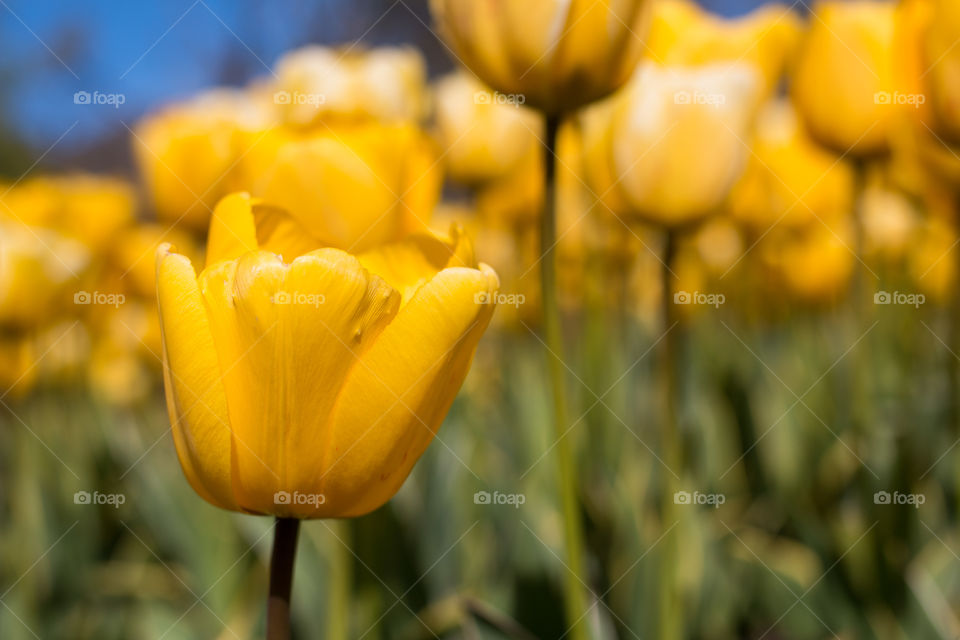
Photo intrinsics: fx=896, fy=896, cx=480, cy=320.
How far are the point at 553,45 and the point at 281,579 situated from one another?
0.34 m

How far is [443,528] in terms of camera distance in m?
0.97

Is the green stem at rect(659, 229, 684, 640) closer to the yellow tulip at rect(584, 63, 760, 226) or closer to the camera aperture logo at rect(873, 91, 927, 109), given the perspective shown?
the yellow tulip at rect(584, 63, 760, 226)

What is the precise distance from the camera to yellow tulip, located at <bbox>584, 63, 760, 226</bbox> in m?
0.70

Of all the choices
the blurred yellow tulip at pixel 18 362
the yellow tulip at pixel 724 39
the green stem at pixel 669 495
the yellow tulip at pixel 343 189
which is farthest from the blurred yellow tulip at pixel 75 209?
the green stem at pixel 669 495

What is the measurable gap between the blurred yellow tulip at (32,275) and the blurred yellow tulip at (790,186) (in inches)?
37.3

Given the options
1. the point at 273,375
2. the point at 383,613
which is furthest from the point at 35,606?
the point at 273,375

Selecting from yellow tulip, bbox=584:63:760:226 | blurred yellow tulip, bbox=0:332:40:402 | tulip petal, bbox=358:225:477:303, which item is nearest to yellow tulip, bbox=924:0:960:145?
yellow tulip, bbox=584:63:760:226

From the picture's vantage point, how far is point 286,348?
377 mm

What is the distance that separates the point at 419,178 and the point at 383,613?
1.38 ft

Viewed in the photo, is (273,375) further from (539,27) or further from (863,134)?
(863,134)

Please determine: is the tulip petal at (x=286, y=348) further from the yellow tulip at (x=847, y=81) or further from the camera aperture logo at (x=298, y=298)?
the yellow tulip at (x=847, y=81)

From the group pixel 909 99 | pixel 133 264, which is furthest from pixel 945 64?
pixel 133 264

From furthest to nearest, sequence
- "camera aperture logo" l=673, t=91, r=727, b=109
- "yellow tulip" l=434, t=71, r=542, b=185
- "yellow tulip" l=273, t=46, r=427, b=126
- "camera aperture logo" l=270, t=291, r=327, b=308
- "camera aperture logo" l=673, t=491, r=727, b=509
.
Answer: "yellow tulip" l=434, t=71, r=542, b=185, "yellow tulip" l=273, t=46, r=427, b=126, "camera aperture logo" l=673, t=491, r=727, b=509, "camera aperture logo" l=673, t=91, r=727, b=109, "camera aperture logo" l=270, t=291, r=327, b=308

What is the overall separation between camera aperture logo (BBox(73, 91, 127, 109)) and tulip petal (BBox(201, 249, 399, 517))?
0.71 m
